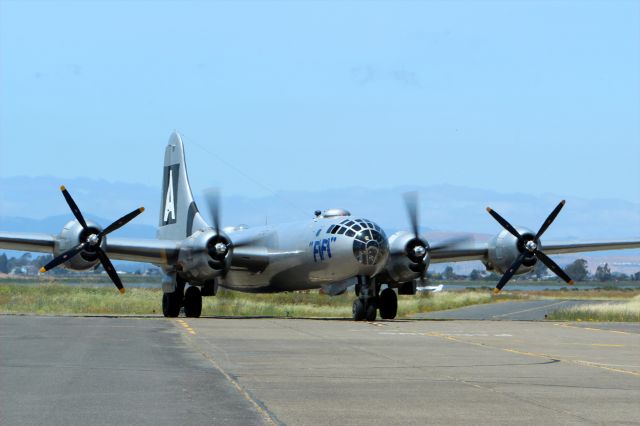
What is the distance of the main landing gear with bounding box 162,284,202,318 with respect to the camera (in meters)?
43.6

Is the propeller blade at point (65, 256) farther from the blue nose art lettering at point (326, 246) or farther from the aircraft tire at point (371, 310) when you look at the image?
the aircraft tire at point (371, 310)

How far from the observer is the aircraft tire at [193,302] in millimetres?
43594

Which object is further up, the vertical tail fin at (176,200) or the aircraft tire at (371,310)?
the vertical tail fin at (176,200)

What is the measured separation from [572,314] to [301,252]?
14841 millimetres

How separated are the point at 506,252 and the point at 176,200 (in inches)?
623

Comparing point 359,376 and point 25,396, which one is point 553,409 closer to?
point 359,376

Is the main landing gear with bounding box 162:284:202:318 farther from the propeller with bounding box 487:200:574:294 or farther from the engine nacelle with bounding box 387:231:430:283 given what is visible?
the propeller with bounding box 487:200:574:294

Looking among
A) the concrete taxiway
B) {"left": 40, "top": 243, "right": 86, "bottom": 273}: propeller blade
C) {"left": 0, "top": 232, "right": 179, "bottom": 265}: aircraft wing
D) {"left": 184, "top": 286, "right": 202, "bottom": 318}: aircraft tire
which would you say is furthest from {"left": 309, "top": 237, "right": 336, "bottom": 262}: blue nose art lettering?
the concrete taxiway

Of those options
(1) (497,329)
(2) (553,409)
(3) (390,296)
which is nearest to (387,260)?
(3) (390,296)

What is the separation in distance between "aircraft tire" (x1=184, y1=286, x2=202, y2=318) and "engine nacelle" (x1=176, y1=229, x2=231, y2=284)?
8.17 ft

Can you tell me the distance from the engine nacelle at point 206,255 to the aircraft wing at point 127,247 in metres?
0.97

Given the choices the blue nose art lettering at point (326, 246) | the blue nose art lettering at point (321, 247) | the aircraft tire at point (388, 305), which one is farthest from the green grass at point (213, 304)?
the blue nose art lettering at point (326, 246)

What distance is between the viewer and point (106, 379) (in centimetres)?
1570

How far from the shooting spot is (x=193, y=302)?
1720 inches
